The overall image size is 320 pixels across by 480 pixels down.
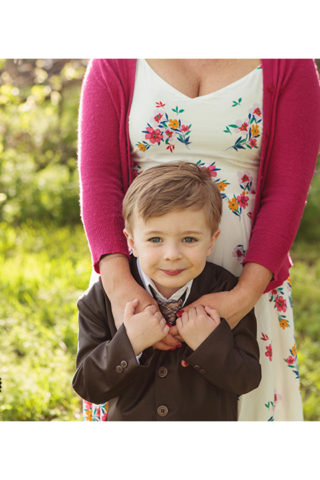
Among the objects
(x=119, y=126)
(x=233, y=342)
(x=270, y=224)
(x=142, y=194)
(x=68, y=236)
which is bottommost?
(x=68, y=236)

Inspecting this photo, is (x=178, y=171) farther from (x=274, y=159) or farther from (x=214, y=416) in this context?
(x=214, y=416)

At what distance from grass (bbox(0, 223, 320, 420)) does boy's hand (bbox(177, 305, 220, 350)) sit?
1351 millimetres

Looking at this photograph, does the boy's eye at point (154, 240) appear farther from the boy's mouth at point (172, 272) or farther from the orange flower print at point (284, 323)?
the orange flower print at point (284, 323)

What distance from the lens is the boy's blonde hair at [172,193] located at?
62.2 inches

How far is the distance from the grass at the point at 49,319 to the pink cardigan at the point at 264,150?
1.34 m

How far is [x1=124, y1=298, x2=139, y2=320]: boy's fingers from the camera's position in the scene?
1.63m

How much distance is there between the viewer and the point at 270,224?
1757 mm

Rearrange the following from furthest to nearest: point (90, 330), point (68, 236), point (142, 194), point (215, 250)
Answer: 1. point (68, 236)
2. point (215, 250)
3. point (90, 330)
4. point (142, 194)

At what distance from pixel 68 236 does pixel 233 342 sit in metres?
3.76

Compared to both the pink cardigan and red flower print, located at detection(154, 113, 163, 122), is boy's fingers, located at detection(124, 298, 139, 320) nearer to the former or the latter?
the pink cardigan

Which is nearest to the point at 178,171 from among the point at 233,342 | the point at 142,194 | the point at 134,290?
the point at 142,194

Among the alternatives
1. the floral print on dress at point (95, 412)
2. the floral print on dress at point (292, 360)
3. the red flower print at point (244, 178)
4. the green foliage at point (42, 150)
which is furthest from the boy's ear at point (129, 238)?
the green foliage at point (42, 150)

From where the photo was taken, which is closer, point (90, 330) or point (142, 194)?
point (142, 194)

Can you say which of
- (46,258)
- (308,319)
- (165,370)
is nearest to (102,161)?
(165,370)
